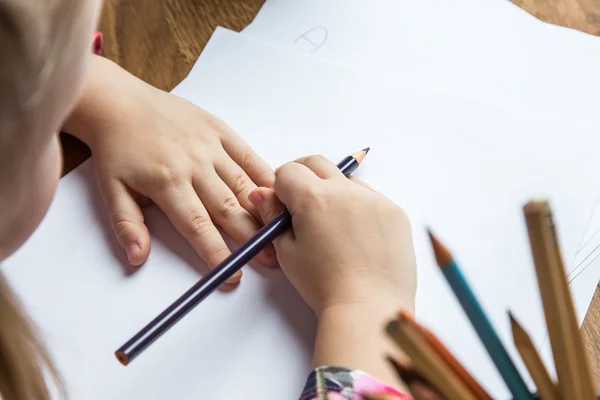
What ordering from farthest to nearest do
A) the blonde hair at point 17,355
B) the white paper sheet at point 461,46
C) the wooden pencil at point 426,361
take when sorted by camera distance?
the white paper sheet at point 461,46, the blonde hair at point 17,355, the wooden pencil at point 426,361

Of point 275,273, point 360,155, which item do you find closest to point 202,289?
point 275,273

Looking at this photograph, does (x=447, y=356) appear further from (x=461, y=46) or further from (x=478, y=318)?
(x=461, y=46)

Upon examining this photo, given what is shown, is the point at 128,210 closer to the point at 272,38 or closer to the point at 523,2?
the point at 272,38

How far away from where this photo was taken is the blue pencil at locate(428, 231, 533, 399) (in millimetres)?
206

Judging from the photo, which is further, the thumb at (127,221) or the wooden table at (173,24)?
the wooden table at (173,24)

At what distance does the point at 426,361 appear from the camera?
0.59 ft

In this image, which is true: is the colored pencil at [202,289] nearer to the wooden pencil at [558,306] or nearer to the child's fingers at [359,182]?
the child's fingers at [359,182]

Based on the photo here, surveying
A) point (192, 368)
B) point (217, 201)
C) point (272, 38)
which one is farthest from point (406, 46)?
point (192, 368)

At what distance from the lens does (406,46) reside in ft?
1.95

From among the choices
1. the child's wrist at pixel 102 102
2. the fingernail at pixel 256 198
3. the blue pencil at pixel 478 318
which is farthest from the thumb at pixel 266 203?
the blue pencil at pixel 478 318

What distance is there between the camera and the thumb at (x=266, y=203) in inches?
18.8

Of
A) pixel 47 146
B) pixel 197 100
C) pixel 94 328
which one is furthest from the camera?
pixel 197 100

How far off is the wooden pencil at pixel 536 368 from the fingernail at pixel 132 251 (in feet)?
1.02

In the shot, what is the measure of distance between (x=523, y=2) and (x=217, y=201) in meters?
0.40
